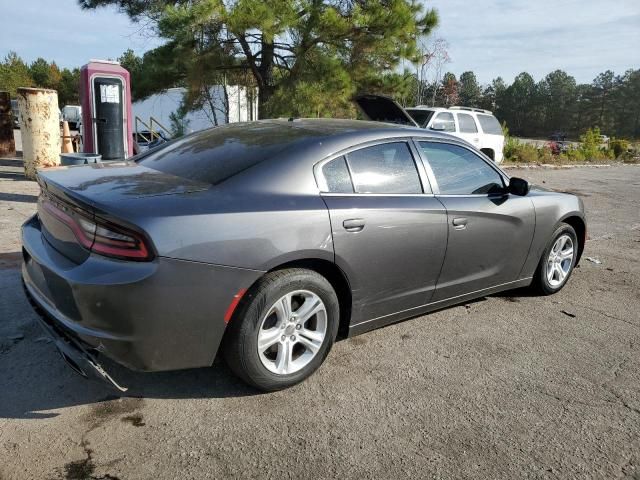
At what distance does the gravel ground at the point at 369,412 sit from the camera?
230cm

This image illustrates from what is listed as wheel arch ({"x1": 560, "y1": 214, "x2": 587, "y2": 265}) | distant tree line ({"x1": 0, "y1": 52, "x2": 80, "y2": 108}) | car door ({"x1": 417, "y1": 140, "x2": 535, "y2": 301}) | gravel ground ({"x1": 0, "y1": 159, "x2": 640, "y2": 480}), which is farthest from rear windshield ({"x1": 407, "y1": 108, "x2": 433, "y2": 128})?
distant tree line ({"x1": 0, "y1": 52, "x2": 80, "y2": 108})

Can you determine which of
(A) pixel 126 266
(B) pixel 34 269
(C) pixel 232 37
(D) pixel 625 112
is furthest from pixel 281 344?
(D) pixel 625 112

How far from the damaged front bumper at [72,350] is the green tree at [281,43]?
9717mm

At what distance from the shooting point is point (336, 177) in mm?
3098

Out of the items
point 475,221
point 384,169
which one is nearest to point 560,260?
point 475,221

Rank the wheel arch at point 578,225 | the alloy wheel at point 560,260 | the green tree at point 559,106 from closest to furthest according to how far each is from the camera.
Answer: the alloy wheel at point 560,260
the wheel arch at point 578,225
the green tree at point 559,106

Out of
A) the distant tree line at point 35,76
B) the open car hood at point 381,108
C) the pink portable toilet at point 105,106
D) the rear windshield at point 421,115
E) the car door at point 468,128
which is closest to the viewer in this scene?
the open car hood at point 381,108

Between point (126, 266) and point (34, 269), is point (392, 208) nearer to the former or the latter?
point (126, 266)

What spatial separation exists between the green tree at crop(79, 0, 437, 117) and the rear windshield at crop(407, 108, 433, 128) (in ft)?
4.63

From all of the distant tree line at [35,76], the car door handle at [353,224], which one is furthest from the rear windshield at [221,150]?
the distant tree line at [35,76]

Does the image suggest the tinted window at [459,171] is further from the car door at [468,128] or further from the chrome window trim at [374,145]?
the car door at [468,128]

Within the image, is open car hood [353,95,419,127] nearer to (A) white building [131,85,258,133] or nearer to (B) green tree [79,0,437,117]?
(B) green tree [79,0,437,117]

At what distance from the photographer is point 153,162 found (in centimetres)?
341

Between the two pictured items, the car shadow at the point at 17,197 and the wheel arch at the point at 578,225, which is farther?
the car shadow at the point at 17,197
